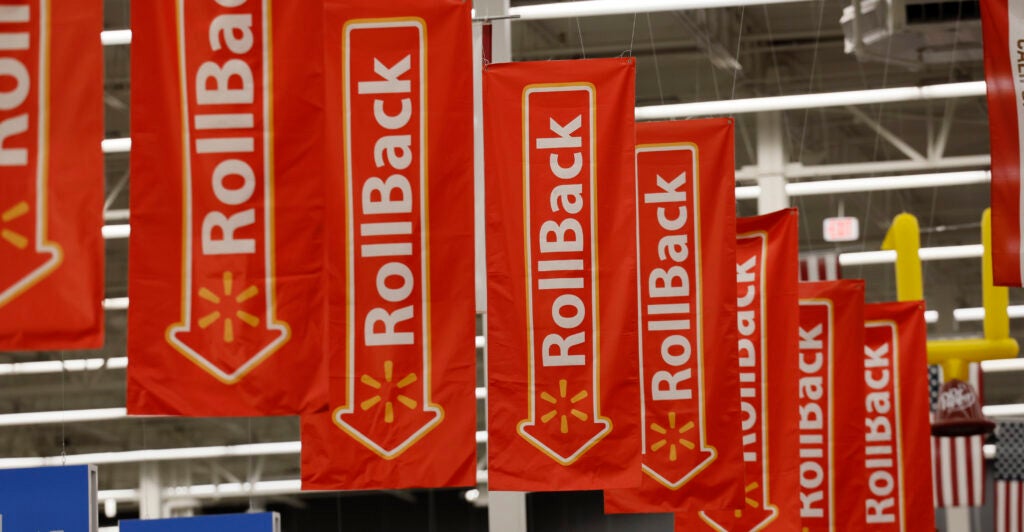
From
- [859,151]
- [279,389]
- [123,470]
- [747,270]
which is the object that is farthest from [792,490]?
[123,470]

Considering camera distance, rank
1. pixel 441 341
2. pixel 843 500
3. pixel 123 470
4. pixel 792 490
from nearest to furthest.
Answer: pixel 441 341
pixel 792 490
pixel 843 500
pixel 123 470

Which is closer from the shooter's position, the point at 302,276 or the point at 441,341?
the point at 302,276

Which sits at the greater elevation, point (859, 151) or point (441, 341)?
point (859, 151)

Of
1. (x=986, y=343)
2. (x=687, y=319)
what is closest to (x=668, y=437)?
(x=687, y=319)

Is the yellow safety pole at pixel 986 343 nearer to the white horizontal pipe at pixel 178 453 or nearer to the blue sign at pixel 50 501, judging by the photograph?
the blue sign at pixel 50 501

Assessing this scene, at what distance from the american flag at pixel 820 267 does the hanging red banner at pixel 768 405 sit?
13.1 feet

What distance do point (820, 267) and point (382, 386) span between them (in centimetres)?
778

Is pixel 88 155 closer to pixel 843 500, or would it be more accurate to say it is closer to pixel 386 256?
pixel 386 256

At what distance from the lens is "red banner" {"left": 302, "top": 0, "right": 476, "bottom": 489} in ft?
23.3

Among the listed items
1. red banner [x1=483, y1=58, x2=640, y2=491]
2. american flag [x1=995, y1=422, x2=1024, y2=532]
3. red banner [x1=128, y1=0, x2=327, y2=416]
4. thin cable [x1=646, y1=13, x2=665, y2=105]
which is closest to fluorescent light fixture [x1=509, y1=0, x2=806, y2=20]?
thin cable [x1=646, y1=13, x2=665, y2=105]

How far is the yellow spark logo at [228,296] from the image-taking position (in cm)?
601

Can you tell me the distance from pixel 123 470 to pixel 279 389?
79.1 feet

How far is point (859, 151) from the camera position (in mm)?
19750

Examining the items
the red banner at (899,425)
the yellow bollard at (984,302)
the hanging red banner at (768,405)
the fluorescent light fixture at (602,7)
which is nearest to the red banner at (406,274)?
the hanging red banner at (768,405)
